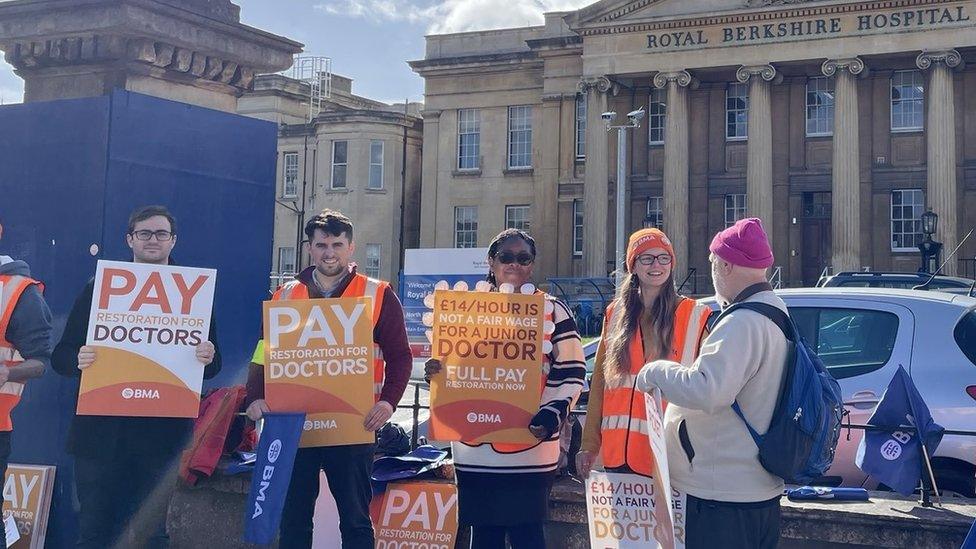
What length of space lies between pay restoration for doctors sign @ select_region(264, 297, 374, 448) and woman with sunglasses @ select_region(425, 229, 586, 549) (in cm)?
36

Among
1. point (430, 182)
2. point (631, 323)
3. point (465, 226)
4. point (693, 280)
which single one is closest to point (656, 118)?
point (693, 280)

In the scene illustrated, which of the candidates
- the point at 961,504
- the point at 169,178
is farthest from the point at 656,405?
the point at 169,178

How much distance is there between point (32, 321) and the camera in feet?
18.0

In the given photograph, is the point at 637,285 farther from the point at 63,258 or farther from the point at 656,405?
the point at 63,258

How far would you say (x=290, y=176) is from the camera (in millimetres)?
52000

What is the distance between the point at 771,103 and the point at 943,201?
776cm

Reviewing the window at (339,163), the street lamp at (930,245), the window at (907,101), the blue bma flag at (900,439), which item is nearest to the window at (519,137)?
the window at (339,163)

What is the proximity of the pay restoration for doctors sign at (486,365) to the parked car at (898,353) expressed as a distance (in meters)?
2.56

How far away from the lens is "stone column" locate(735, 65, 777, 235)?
4009 centimetres

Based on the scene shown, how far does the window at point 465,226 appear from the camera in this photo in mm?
48625

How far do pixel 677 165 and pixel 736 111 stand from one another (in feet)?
12.9

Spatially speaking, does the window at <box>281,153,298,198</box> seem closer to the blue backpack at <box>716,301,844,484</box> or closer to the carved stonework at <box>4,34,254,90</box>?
the carved stonework at <box>4,34,254,90</box>

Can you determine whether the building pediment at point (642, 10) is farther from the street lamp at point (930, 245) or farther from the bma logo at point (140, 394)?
the bma logo at point (140, 394)

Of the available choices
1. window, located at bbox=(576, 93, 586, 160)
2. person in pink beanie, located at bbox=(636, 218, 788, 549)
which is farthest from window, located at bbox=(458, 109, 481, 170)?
person in pink beanie, located at bbox=(636, 218, 788, 549)
